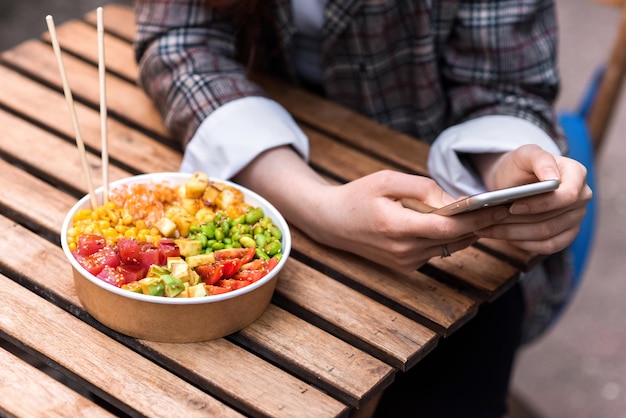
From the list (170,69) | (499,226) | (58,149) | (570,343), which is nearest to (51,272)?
(58,149)

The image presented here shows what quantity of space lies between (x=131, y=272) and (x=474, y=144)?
1.75ft

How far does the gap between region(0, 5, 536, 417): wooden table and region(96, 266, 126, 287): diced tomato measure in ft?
0.22

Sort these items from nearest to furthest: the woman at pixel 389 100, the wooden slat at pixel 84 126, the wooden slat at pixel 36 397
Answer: the wooden slat at pixel 36 397
the woman at pixel 389 100
the wooden slat at pixel 84 126

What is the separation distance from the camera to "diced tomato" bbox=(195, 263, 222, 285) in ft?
2.96

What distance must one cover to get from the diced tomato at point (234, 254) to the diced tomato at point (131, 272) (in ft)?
0.27

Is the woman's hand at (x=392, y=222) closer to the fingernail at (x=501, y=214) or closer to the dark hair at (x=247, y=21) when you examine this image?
the fingernail at (x=501, y=214)

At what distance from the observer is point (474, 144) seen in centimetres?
121

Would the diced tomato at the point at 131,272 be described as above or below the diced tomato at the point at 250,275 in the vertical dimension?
above

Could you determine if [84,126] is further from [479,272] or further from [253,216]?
[479,272]

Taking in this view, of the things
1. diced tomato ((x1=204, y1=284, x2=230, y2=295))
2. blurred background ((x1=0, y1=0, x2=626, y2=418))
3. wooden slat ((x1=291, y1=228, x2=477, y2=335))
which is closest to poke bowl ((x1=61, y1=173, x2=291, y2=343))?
diced tomato ((x1=204, y1=284, x2=230, y2=295))

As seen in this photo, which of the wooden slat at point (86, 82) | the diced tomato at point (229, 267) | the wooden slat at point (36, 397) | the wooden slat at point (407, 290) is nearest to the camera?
the wooden slat at point (36, 397)

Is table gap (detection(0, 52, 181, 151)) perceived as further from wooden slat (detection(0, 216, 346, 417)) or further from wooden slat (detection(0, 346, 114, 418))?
wooden slat (detection(0, 346, 114, 418))

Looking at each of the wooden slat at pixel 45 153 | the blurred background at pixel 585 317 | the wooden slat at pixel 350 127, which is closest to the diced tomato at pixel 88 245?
the wooden slat at pixel 45 153

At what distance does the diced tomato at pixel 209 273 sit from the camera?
2.96 ft
